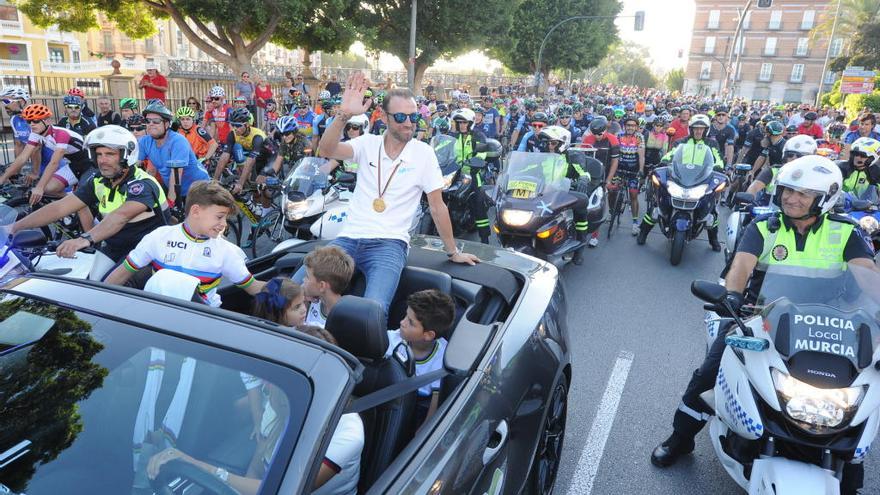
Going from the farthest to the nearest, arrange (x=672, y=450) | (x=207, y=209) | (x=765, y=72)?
(x=765, y=72)
(x=672, y=450)
(x=207, y=209)

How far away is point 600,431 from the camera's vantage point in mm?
4176

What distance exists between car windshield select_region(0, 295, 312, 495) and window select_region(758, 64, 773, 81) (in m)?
96.9

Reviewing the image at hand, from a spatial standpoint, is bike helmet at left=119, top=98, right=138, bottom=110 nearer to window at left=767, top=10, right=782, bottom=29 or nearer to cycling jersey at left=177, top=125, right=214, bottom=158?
cycling jersey at left=177, top=125, right=214, bottom=158

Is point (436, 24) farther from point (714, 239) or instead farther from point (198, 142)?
point (714, 239)

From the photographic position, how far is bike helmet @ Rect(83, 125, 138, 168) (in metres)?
4.28

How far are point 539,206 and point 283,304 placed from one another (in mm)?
4257

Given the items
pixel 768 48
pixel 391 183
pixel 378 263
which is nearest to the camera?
pixel 378 263

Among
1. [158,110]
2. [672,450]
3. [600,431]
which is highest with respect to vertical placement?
[158,110]

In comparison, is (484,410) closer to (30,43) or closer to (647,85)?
(30,43)

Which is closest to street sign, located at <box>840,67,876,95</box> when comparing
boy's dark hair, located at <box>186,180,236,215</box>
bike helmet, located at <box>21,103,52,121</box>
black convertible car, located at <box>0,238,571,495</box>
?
bike helmet, located at <box>21,103,52,121</box>

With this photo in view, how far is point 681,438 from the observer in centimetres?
374

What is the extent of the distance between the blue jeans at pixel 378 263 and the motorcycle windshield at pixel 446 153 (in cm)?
462

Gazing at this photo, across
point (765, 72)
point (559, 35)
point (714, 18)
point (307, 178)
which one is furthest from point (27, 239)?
point (714, 18)

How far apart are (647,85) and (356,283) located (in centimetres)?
10638
